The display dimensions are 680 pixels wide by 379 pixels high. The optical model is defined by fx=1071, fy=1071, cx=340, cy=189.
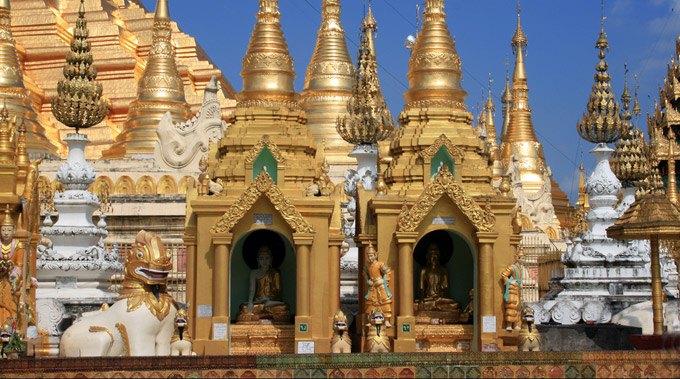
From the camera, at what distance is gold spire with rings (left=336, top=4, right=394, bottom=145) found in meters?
19.8

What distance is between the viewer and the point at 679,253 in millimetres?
18453

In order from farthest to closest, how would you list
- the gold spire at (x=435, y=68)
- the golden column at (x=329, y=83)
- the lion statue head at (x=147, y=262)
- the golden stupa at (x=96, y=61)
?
1. the golden stupa at (x=96, y=61)
2. the golden column at (x=329, y=83)
3. the gold spire at (x=435, y=68)
4. the lion statue head at (x=147, y=262)

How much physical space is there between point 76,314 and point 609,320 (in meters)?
8.74

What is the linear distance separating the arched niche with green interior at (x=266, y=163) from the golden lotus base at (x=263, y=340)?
7.04 ft

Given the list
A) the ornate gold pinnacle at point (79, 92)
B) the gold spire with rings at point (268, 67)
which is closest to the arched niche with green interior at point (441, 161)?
the gold spire with rings at point (268, 67)

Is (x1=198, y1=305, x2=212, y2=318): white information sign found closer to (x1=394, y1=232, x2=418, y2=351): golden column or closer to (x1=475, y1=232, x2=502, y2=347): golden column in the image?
(x1=394, y1=232, x2=418, y2=351): golden column

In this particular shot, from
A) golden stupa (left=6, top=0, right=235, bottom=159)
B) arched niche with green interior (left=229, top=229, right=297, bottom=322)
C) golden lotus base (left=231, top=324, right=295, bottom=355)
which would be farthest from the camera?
golden stupa (left=6, top=0, right=235, bottom=159)

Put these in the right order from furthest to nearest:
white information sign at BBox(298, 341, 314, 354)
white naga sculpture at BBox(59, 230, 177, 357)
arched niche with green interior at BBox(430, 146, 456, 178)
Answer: arched niche with green interior at BBox(430, 146, 456, 178)
white information sign at BBox(298, 341, 314, 354)
white naga sculpture at BBox(59, 230, 177, 357)

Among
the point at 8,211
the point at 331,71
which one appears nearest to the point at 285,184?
the point at 8,211

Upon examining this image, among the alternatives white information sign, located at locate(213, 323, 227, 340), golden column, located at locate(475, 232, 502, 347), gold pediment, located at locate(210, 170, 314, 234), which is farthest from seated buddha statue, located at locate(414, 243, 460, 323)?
white information sign, located at locate(213, 323, 227, 340)

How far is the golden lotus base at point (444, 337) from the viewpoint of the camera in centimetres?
1452

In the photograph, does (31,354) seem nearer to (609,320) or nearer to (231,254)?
(231,254)

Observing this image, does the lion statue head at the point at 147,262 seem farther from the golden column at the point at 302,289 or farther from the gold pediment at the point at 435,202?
the gold pediment at the point at 435,202

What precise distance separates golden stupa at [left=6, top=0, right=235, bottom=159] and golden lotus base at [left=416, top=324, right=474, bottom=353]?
20.5m
